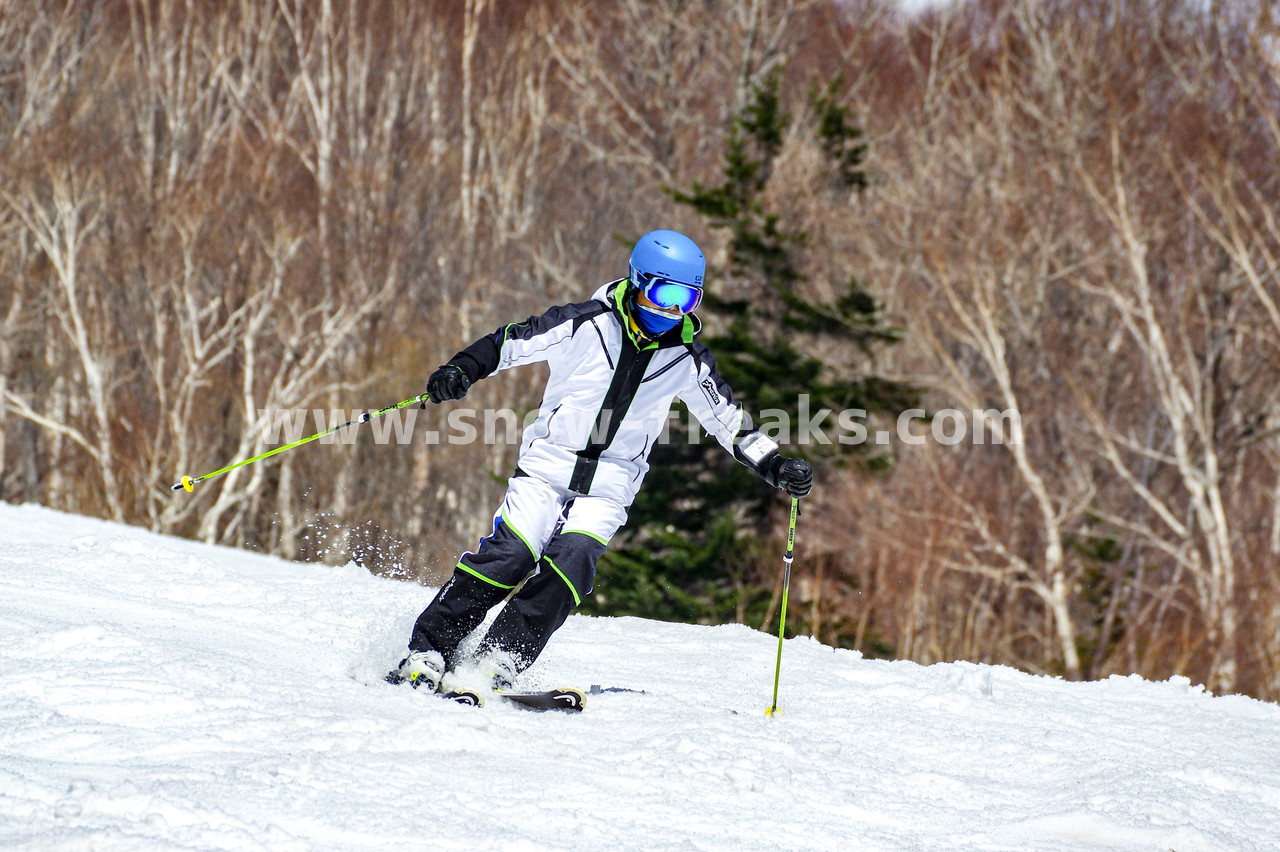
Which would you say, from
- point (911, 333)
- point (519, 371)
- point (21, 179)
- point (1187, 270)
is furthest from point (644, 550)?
point (21, 179)

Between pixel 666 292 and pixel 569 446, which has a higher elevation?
pixel 666 292

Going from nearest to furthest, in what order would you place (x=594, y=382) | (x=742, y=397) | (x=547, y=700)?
(x=547, y=700), (x=594, y=382), (x=742, y=397)

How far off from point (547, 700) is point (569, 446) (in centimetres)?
83

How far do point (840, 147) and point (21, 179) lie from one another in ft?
45.0

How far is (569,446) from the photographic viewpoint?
402cm

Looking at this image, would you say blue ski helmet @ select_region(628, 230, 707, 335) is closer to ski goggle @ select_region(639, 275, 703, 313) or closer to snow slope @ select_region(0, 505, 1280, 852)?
ski goggle @ select_region(639, 275, 703, 313)

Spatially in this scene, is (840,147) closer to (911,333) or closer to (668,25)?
(911,333)

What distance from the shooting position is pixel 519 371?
24766 mm

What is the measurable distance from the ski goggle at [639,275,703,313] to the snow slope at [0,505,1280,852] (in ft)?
4.26

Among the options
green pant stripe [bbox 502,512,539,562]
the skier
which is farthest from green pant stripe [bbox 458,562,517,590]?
green pant stripe [bbox 502,512,539,562]

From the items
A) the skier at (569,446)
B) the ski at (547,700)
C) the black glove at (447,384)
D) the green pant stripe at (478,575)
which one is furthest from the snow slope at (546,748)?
the black glove at (447,384)

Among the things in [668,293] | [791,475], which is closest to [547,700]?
[791,475]

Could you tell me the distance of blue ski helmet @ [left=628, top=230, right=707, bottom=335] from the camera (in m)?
3.88

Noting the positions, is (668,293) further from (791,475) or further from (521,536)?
(521,536)
